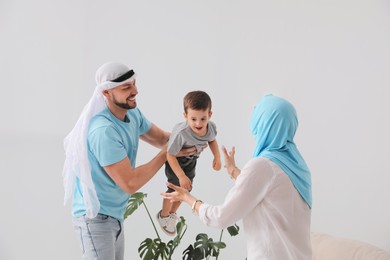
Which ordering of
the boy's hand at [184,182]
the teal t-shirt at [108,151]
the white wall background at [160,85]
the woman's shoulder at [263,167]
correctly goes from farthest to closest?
the white wall background at [160,85] → the boy's hand at [184,182] → the teal t-shirt at [108,151] → the woman's shoulder at [263,167]

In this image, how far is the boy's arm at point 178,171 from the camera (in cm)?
235

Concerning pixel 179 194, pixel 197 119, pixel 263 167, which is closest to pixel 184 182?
pixel 179 194

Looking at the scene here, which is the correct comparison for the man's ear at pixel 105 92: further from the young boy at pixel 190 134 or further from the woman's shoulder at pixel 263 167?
the woman's shoulder at pixel 263 167

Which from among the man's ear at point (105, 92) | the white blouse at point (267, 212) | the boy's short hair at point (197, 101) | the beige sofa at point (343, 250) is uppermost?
the man's ear at point (105, 92)

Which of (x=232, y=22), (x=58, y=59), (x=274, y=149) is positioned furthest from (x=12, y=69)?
(x=274, y=149)

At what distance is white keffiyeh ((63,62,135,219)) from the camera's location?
2201 millimetres

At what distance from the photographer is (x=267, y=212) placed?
2006 millimetres

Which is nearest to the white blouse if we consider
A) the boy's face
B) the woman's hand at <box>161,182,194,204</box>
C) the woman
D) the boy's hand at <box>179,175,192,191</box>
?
the woman

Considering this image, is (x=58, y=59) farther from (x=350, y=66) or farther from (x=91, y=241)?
(x=350, y=66)

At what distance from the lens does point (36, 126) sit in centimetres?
374

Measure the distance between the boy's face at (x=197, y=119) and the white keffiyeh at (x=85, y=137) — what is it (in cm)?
32

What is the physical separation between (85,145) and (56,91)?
166 cm

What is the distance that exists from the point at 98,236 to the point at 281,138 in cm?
95

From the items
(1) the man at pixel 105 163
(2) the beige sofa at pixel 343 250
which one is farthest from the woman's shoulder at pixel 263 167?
(2) the beige sofa at pixel 343 250
